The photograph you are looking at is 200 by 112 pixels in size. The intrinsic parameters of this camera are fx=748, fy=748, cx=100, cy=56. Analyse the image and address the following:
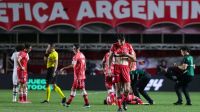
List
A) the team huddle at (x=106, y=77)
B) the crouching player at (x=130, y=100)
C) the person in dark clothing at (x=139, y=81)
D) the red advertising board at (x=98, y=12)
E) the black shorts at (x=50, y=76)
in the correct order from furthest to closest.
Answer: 1. the red advertising board at (x=98, y=12)
2. the black shorts at (x=50, y=76)
3. the person in dark clothing at (x=139, y=81)
4. the crouching player at (x=130, y=100)
5. the team huddle at (x=106, y=77)

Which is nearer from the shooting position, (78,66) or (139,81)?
(78,66)

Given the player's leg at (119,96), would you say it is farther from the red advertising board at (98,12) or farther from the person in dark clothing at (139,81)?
the red advertising board at (98,12)

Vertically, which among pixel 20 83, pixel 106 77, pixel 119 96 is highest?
pixel 106 77

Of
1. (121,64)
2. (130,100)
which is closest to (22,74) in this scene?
(130,100)

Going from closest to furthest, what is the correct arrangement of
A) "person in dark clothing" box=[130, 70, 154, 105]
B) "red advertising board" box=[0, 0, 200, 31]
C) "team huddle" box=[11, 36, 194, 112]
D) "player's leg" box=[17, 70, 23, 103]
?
"team huddle" box=[11, 36, 194, 112]
"person in dark clothing" box=[130, 70, 154, 105]
"player's leg" box=[17, 70, 23, 103]
"red advertising board" box=[0, 0, 200, 31]

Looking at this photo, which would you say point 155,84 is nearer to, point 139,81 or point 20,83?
point 139,81

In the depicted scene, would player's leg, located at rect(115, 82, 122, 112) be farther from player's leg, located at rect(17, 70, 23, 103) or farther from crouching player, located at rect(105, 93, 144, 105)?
player's leg, located at rect(17, 70, 23, 103)

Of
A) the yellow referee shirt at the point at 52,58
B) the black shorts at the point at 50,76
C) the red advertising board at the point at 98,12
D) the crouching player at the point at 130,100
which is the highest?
the red advertising board at the point at 98,12

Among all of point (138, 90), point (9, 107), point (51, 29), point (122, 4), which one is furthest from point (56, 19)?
point (9, 107)

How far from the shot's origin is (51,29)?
4497cm

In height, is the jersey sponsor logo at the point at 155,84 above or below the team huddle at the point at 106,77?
below

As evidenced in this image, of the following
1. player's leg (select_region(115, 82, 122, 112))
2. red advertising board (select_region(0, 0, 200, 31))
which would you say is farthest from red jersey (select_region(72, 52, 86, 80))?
red advertising board (select_region(0, 0, 200, 31))

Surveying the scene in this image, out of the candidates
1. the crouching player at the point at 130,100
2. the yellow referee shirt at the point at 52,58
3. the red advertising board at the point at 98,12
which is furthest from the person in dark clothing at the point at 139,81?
the red advertising board at the point at 98,12

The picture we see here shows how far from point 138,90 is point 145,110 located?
166 inches
